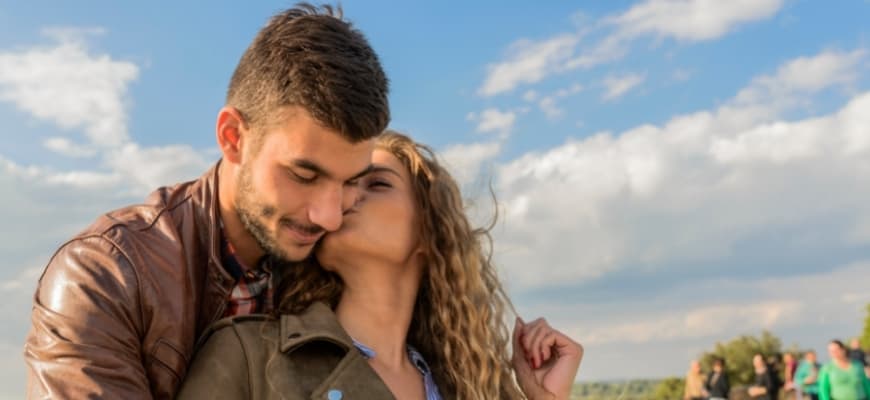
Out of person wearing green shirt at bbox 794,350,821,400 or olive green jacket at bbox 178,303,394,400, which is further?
person wearing green shirt at bbox 794,350,821,400

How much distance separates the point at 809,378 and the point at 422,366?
1492 cm

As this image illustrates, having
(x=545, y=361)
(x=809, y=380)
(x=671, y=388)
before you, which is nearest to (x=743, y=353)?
(x=671, y=388)

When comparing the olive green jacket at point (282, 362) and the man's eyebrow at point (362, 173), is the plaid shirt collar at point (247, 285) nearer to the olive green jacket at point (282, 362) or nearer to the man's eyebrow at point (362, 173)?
the olive green jacket at point (282, 362)

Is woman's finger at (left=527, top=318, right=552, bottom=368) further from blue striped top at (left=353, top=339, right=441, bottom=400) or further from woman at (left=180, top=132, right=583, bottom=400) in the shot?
blue striped top at (left=353, top=339, right=441, bottom=400)

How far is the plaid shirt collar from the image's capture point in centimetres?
335

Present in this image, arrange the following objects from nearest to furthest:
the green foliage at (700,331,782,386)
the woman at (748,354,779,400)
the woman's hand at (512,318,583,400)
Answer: the woman's hand at (512,318,583,400), the woman at (748,354,779,400), the green foliage at (700,331,782,386)

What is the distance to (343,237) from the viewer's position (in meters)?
3.43

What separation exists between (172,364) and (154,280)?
0.84ft

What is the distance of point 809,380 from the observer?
55.6ft

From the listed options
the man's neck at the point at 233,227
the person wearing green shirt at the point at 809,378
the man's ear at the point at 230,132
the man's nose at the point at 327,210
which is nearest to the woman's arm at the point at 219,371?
the man's neck at the point at 233,227

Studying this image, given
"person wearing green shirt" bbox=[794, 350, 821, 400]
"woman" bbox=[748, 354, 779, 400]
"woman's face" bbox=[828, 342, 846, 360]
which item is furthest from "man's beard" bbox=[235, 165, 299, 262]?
"person wearing green shirt" bbox=[794, 350, 821, 400]

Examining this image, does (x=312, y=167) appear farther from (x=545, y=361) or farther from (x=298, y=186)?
(x=545, y=361)

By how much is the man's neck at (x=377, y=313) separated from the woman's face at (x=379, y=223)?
74 millimetres

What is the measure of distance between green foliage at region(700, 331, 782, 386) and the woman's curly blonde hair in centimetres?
3417
